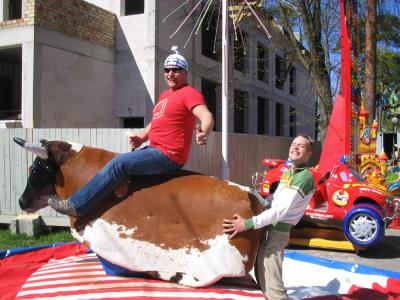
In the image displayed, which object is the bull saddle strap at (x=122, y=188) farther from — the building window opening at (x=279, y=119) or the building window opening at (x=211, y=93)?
the building window opening at (x=279, y=119)

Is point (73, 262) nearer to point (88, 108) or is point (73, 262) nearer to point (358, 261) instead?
point (358, 261)

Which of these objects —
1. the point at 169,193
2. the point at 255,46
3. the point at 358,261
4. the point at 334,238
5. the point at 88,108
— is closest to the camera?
the point at 169,193

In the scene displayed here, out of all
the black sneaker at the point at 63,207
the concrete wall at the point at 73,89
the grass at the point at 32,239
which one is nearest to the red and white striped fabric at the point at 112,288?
the black sneaker at the point at 63,207

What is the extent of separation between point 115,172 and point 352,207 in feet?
15.7

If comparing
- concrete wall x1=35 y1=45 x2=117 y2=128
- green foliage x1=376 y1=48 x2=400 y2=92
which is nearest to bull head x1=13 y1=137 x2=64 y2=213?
concrete wall x1=35 y1=45 x2=117 y2=128

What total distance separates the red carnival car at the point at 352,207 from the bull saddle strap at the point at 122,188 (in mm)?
4176

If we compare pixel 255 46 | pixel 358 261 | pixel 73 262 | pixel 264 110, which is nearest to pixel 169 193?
pixel 73 262

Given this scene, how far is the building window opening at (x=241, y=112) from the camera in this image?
74.8 feet

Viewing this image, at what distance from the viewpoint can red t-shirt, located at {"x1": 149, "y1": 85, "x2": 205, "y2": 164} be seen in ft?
12.9

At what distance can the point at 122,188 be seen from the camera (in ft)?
13.4

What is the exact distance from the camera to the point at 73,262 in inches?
191

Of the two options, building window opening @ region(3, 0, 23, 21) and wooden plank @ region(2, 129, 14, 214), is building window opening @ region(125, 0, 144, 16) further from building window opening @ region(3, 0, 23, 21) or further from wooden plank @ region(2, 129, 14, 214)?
wooden plank @ region(2, 129, 14, 214)

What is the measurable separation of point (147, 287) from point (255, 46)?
20.8 meters

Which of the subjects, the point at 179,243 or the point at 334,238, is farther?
the point at 334,238
